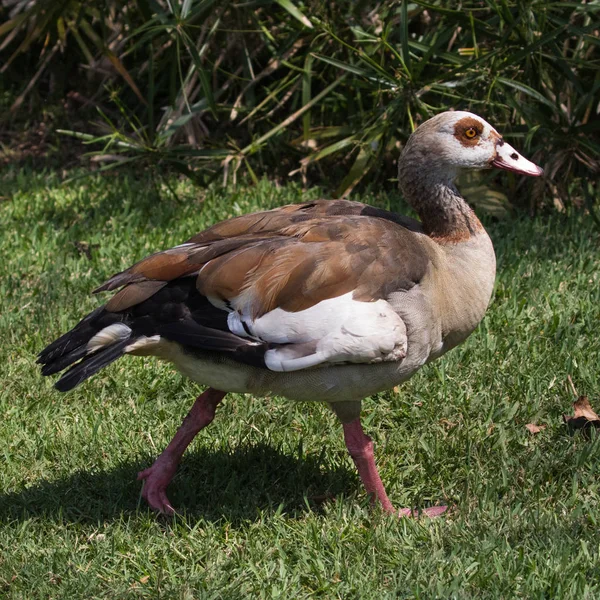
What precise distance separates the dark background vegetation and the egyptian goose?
229 centimetres

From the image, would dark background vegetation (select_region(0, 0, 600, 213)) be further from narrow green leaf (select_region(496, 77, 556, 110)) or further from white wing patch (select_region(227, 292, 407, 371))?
white wing patch (select_region(227, 292, 407, 371))

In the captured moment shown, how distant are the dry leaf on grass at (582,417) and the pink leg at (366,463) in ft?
2.46

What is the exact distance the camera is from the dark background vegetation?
19.3 feet

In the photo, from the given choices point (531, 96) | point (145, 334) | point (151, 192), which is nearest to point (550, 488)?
point (145, 334)

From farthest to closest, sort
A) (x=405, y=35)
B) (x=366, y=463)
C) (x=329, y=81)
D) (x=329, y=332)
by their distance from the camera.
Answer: (x=329, y=81) < (x=405, y=35) < (x=366, y=463) < (x=329, y=332)

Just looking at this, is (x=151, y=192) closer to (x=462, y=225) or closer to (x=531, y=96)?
(x=531, y=96)

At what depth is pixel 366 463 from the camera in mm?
3639

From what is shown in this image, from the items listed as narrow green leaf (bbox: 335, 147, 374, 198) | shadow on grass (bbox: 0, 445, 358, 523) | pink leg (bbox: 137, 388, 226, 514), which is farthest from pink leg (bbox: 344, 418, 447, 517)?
narrow green leaf (bbox: 335, 147, 374, 198)

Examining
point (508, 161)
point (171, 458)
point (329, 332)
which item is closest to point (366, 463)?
point (329, 332)

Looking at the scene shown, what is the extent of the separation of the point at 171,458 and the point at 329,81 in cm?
381

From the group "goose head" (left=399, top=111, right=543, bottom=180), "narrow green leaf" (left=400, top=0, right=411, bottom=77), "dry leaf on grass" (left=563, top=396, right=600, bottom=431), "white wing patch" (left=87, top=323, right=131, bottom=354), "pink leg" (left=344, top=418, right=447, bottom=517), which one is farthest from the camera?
"narrow green leaf" (left=400, top=0, right=411, bottom=77)

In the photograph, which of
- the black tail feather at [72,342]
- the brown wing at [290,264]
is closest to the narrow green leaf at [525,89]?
the brown wing at [290,264]

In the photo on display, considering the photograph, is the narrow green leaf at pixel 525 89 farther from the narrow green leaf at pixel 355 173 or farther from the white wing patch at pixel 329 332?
the white wing patch at pixel 329 332

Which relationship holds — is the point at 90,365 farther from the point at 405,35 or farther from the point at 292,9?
the point at 292,9
